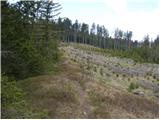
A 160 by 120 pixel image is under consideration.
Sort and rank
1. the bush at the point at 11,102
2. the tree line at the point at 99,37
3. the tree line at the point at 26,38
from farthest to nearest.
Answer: the tree line at the point at 99,37 → the tree line at the point at 26,38 → the bush at the point at 11,102

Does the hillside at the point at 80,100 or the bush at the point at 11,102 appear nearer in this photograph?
the bush at the point at 11,102

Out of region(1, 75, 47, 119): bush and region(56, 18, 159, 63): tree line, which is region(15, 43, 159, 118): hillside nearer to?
region(1, 75, 47, 119): bush

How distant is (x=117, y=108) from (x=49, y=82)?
17.1 ft

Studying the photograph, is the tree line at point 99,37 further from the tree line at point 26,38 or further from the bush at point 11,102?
the bush at point 11,102

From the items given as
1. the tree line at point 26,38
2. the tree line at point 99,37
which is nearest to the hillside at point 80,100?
the tree line at point 26,38

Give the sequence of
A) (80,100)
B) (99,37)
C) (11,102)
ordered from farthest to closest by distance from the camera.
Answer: (99,37)
(80,100)
(11,102)

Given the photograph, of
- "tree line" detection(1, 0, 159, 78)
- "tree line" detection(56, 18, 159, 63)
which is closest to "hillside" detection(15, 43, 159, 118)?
"tree line" detection(1, 0, 159, 78)

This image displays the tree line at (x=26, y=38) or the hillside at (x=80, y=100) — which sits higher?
the tree line at (x=26, y=38)

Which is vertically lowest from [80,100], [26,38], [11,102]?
[80,100]

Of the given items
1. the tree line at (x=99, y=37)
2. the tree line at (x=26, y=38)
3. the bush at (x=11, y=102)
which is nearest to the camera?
the bush at (x=11, y=102)

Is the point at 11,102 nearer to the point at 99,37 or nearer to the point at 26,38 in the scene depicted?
the point at 26,38

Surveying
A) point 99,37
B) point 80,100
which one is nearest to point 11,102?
point 80,100

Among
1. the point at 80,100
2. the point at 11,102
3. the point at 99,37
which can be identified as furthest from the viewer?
the point at 99,37

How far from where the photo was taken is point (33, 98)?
2267cm
